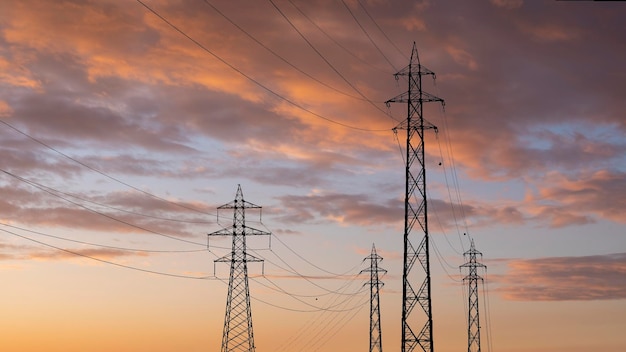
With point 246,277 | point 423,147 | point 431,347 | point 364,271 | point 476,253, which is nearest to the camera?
point 431,347

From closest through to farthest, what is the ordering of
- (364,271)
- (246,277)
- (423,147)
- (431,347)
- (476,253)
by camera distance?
1. (431,347)
2. (423,147)
3. (246,277)
4. (364,271)
5. (476,253)

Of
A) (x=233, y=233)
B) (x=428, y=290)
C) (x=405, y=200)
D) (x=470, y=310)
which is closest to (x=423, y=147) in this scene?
(x=405, y=200)

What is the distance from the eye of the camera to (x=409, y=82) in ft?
270

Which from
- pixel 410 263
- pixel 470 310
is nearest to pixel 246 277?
pixel 410 263

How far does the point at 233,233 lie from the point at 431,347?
31.3 m

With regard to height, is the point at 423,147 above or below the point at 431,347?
above

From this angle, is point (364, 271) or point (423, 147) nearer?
point (423, 147)

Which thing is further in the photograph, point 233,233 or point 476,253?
point 476,253

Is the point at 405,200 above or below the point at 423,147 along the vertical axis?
below

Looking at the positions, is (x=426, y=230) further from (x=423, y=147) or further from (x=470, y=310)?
(x=470, y=310)

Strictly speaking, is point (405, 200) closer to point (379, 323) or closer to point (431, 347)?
point (431, 347)

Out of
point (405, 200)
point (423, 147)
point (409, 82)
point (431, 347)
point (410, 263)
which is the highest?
point (409, 82)

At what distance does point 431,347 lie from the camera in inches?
2936

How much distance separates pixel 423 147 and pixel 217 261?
1199 inches
